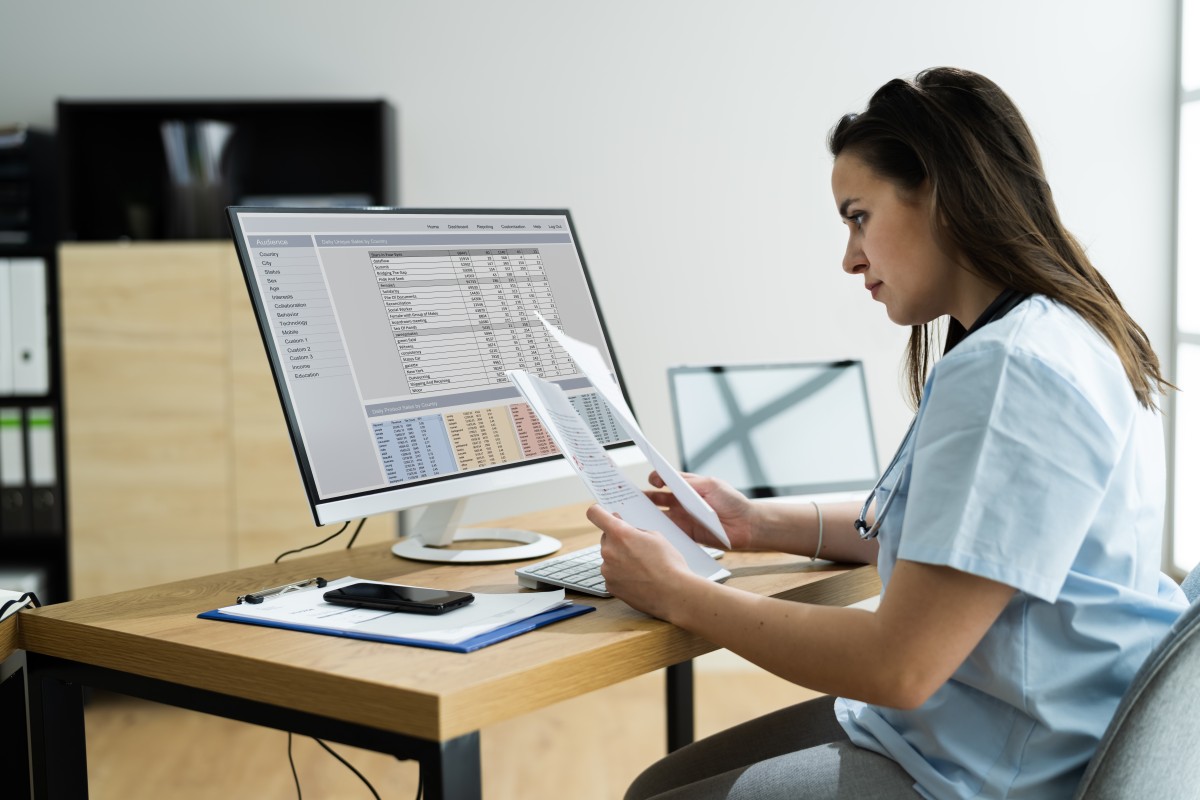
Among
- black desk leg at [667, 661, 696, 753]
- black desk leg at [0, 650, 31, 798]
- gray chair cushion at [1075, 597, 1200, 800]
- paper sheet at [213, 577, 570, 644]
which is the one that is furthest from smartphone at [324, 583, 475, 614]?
black desk leg at [667, 661, 696, 753]

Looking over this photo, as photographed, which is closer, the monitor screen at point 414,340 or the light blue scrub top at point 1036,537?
the light blue scrub top at point 1036,537

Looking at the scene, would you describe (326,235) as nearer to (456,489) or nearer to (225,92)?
(456,489)

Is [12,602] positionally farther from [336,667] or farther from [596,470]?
[596,470]

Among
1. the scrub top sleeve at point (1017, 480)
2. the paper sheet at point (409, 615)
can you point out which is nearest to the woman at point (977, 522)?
the scrub top sleeve at point (1017, 480)

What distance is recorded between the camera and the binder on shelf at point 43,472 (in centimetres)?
306

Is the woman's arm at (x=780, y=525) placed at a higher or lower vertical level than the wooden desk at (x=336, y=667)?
higher

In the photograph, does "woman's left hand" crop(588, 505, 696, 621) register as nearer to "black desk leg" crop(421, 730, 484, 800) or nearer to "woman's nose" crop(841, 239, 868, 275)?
"black desk leg" crop(421, 730, 484, 800)

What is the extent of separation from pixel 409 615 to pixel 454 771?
9.5 inches

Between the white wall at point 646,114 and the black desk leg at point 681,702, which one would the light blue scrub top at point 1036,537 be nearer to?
the black desk leg at point 681,702

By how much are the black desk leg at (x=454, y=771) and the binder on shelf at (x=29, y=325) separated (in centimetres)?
253

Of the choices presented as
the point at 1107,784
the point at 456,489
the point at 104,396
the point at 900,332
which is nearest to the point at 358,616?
the point at 456,489

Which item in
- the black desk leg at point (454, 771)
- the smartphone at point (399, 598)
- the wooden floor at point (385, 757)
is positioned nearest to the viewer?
the black desk leg at point (454, 771)

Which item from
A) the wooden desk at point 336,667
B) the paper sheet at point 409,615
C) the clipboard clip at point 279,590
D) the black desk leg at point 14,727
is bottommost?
the black desk leg at point 14,727

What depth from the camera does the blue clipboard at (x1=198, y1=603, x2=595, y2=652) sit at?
102 cm
